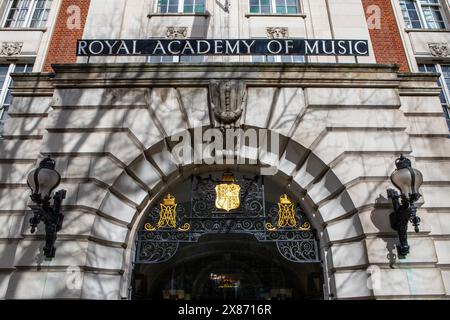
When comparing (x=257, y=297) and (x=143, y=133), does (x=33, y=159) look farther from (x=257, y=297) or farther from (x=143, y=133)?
(x=257, y=297)

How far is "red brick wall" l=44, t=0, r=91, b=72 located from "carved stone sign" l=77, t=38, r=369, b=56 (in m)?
2.02

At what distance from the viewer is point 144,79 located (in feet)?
27.1

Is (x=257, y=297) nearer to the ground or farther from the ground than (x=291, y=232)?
nearer to the ground

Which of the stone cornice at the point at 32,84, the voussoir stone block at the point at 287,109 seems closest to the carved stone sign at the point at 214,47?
the voussoir stone block at the point at 287,109

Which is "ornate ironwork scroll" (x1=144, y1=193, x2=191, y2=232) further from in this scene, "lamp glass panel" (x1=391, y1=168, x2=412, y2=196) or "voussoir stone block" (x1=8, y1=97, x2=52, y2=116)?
"lamp glass panel" (x1=391, y1=168, x2=412, y2=196)

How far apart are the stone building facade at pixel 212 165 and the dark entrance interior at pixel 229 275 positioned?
2.73 feet

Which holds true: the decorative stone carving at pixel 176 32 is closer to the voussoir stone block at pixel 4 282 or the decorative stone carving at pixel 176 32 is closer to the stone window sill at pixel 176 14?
the stone window sill at pixel 176 14

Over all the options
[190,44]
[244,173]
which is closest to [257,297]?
[244,173]

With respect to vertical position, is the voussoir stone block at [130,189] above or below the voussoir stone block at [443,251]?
above

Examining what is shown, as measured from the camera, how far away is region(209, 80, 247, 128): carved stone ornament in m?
7.86

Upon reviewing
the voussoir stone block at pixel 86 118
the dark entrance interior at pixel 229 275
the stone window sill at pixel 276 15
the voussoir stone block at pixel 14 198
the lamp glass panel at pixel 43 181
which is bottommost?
the dark entrance interior at pixel 229 275

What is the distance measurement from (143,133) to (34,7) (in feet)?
24.6

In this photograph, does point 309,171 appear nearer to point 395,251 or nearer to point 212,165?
point 212,165

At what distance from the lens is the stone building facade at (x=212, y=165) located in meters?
6.79
